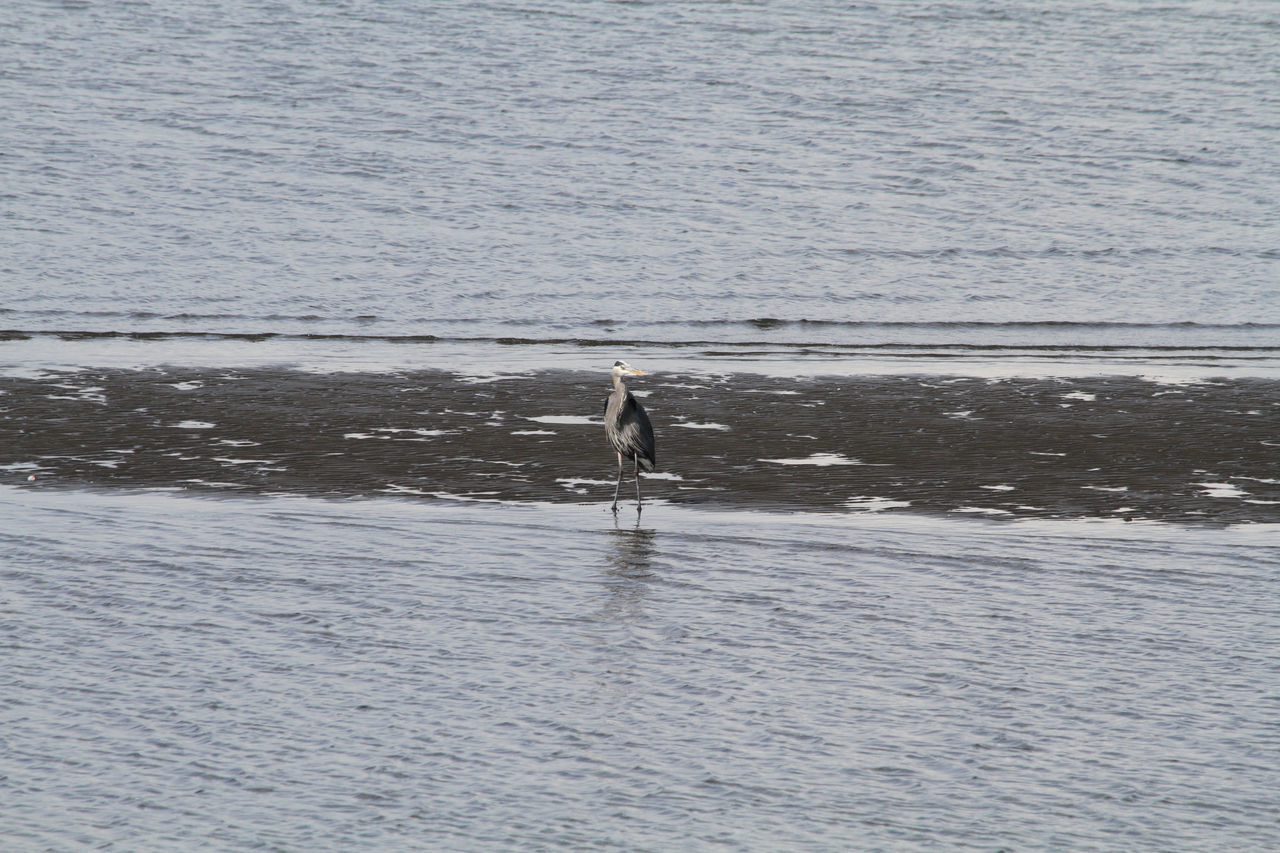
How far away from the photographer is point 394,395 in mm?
12586

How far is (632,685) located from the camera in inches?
216

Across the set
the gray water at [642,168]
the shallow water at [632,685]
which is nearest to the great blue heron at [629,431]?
the shallow water at [632,685]

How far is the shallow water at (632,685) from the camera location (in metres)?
4.36

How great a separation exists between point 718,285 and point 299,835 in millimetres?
16383

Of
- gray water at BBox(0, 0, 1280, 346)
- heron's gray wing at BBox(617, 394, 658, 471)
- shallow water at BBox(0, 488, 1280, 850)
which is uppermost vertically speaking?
gray water at BBox(0, 0, 1280, 346)

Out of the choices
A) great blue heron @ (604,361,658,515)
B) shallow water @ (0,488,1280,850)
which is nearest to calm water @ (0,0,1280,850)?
shallow water @ (0,488,1280,850)

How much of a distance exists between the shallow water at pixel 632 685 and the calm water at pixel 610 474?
0.03 metres

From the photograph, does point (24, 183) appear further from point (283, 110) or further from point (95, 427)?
point (95, 427)

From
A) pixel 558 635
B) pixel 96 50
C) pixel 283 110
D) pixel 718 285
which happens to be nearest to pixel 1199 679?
pixel 558 635

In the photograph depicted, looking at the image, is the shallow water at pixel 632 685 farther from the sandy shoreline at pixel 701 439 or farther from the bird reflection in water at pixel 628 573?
the sandy shoreline at pixel 701 439

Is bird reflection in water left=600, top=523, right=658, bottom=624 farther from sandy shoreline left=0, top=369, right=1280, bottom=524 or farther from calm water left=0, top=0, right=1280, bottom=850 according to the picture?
sandy shoreline left=0, top=369, right=1280, bottom=524

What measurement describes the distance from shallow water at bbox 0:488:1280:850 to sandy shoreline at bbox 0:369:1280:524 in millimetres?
971

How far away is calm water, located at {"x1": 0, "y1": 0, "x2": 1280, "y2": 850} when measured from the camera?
4648 millimetres

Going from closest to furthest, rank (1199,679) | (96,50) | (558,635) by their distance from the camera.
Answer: (1199,679) → (558,635) → (96,50)
